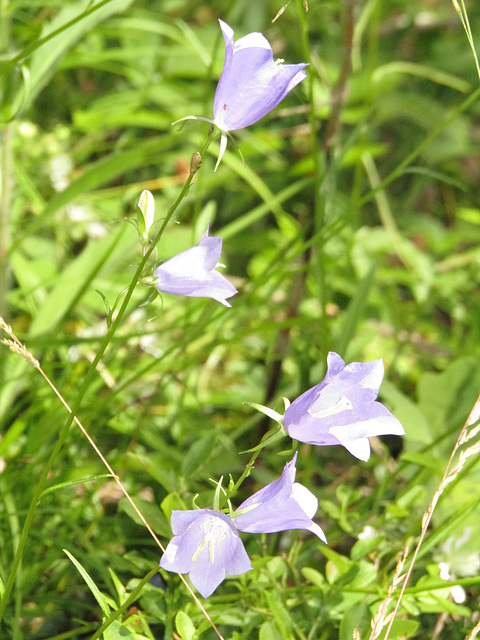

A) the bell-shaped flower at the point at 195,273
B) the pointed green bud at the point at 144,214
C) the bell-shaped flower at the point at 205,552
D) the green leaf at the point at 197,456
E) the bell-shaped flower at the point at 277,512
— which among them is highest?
the pointed green bud at the point at 144,214

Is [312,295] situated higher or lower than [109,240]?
lower

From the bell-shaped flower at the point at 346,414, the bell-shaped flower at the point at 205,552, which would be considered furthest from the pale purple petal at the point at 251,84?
the bell-shaped flower at the point at 205,552

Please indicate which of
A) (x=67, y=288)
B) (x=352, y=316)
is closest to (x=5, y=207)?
(x=67, y=288)

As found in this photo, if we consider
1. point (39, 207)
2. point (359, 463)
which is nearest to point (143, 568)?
point (359, 463)

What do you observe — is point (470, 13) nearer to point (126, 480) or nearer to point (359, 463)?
point (359, 463)

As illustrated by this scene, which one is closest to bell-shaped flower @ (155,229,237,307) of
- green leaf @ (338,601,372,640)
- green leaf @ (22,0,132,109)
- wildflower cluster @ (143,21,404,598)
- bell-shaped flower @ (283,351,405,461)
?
wildflower cluster @ (143,21,404,598)

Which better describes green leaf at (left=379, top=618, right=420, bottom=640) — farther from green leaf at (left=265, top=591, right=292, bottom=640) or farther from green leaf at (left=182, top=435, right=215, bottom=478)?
green leaf at (left=182, top=435, right=215, bottom=478)

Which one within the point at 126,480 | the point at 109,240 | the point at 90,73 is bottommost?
the point at 126,480

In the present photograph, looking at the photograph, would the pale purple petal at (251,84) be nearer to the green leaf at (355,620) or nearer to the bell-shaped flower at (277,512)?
the bell-shaped flower at (277,512)
